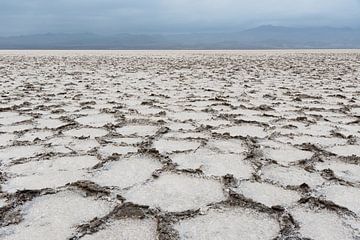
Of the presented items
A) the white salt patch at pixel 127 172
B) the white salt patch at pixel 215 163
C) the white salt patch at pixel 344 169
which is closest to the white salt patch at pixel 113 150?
the white salt patch at pixel 127 172

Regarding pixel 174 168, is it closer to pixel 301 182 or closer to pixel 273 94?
pixel 301 182

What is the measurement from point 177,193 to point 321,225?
0.51m

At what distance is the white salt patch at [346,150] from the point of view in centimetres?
212

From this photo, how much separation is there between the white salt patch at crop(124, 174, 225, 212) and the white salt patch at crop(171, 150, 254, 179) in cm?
13

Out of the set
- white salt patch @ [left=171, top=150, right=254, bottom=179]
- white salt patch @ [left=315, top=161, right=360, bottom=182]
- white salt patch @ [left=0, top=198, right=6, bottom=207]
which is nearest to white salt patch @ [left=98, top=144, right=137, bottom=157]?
white salt patch @ [left=171, top=150, right=254, bottom=179]

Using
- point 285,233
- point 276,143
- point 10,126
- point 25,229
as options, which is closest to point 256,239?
point 285,233

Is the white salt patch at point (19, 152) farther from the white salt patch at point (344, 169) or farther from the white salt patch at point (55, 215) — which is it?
the white salt patch at point (344, 169)

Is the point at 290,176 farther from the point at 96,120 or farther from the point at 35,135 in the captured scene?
the point at 96,120

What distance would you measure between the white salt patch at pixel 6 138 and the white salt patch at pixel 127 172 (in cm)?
71

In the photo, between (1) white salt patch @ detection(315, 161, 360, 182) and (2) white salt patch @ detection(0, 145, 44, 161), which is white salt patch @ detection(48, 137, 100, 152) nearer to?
(2) white salt patch @ detection(0, 145, 44, 161)

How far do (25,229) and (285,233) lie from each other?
765 mm

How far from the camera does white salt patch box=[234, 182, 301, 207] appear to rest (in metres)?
1.52

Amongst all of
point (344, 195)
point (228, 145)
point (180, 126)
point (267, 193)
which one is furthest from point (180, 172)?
point (180, 126)

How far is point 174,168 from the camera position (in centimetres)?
189
